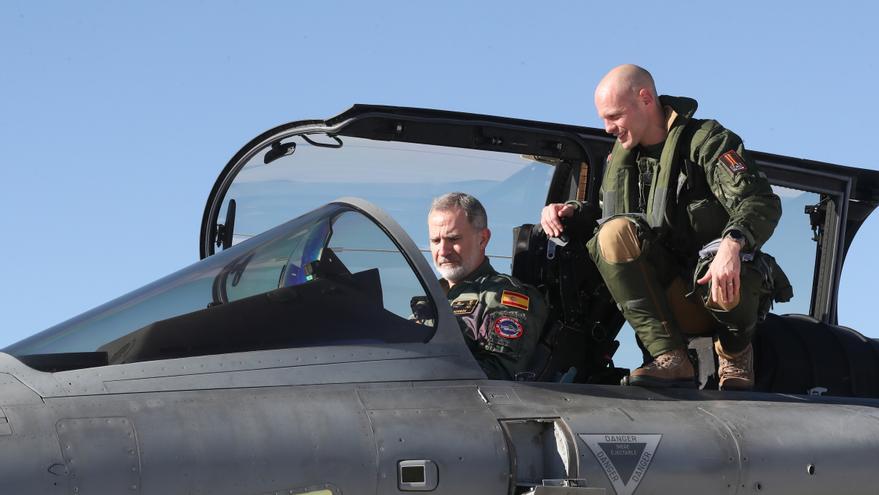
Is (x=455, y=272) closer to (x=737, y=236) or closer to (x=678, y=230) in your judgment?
(x=678, y=230)

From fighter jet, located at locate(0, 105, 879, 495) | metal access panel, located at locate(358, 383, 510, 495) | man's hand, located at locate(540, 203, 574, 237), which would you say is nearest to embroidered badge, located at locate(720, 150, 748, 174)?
man's hand, located at locate(540, 203, 574, 237)

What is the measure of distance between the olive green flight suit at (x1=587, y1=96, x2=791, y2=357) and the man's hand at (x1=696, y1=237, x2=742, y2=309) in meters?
0.08

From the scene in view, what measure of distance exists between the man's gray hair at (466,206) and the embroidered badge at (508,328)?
779 mm

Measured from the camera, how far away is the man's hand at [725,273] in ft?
16.7

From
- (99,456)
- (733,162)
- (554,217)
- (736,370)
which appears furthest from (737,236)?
(99,456)

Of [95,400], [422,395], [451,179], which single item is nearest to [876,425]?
[422,395]

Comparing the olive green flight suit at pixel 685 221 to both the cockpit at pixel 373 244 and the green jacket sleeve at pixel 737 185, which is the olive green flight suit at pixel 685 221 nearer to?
the green jacket sleeve at pixel 737 185

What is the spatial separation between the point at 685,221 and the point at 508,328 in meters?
0.99

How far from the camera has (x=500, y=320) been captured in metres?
5.35

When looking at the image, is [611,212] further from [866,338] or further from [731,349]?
[866,338]

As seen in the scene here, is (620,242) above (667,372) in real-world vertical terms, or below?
above

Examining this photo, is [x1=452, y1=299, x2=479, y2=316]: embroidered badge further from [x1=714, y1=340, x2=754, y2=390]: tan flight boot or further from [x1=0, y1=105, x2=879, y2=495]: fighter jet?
[x1=714, y1=340, x2=754, y2=390]: tan flight boot

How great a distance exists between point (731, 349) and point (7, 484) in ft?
10.8

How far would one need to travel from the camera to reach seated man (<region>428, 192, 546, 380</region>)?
17.3 feet
